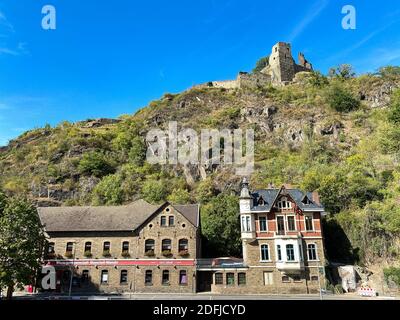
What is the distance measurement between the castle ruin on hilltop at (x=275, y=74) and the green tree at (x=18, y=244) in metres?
75.6

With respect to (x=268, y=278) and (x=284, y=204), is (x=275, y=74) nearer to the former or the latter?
(x=284, y=204)

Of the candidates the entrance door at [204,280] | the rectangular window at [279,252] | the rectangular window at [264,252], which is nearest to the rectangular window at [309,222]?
the rectangular window at [279,252]

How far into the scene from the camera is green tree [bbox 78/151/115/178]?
71.0m

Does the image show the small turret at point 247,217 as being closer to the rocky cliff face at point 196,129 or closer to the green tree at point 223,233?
the green tree at point 223,233

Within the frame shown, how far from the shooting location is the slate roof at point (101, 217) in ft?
125

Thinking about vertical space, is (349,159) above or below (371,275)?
above

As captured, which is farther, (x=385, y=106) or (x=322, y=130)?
(x=385, y=106)

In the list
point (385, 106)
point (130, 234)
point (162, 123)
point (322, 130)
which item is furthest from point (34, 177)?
point (385, 106)

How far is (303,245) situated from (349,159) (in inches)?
1121

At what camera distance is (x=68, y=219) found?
39.6m

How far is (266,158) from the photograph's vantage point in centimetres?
6819

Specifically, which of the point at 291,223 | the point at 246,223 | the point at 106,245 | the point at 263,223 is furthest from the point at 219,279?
the point at 106,245

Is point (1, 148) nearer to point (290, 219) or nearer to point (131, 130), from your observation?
point (131, 130)

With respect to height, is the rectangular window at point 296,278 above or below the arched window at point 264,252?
below
